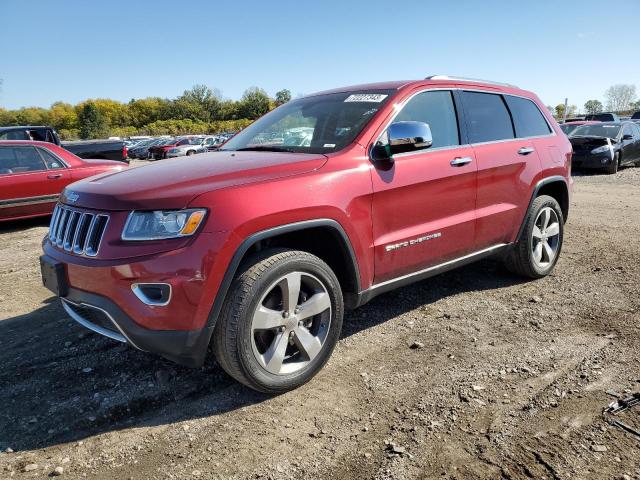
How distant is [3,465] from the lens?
2365 millimetres

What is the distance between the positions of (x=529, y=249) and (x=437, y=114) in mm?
1672

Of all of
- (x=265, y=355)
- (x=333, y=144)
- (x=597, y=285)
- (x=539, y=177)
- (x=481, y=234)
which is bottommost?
(x=597, y=285)

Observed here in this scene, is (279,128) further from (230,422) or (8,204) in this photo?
(8,204)

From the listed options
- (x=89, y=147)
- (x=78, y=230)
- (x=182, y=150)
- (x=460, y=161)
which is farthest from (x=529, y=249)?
(x=182, y=150)

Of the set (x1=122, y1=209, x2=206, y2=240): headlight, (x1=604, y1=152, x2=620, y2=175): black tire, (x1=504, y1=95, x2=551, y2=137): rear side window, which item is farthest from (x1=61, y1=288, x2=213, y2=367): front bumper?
(x1=604, y1=152, x2=620, y2=175): black tire

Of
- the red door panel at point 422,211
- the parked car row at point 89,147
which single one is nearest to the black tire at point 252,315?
the red door panel at point 422,211

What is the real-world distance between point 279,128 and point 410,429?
243 centimetres

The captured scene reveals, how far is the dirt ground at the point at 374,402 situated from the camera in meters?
2.32

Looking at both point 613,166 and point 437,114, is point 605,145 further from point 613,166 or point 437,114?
point 437,114

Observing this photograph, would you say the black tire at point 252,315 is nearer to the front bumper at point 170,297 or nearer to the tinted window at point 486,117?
the front bumper at point 170,297

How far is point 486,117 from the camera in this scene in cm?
422

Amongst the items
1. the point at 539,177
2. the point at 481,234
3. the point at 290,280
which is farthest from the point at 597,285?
the point at 290,280

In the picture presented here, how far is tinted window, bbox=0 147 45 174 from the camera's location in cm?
784

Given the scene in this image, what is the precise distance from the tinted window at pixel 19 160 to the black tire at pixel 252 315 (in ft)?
22.7
